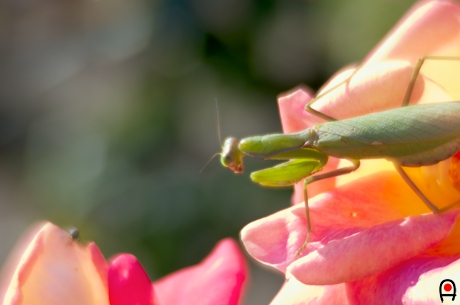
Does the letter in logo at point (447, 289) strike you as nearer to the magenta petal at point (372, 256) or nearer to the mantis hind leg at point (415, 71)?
the magenta petal at point (372, 256)

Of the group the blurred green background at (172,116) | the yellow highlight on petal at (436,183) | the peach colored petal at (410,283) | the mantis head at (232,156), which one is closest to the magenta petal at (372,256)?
the peach colored petal at (410,283)

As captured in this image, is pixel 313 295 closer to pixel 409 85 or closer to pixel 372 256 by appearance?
pixel 372 256

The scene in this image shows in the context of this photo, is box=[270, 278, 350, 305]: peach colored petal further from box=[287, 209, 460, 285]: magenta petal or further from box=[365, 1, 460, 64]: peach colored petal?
box=[365, 1, 460, 64]: peach colored petal

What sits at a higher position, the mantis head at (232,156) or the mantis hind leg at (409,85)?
the mantis hind leg at (409,85)

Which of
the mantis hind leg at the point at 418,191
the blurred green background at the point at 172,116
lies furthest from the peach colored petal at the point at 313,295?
the blurred green background at the point at 172,116

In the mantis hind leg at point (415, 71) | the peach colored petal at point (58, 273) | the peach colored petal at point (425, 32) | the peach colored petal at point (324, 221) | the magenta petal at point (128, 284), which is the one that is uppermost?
the peach colored petal at point (425, 32)

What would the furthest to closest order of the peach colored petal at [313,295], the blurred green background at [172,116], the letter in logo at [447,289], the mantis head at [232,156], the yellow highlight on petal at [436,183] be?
the blurred green background at [172,116]
the mantis head at [232,156]
the yellow highlight on petal at [436,183]
the peach colored petal at [313,295]
the letter in logo at [447,289]

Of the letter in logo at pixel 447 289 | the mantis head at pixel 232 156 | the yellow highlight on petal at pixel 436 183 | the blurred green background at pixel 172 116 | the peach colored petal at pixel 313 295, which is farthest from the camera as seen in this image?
the blurred green background at pixel 172 116

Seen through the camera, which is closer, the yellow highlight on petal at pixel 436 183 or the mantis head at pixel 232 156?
the yellow highlight on petal at pixel 436 183
